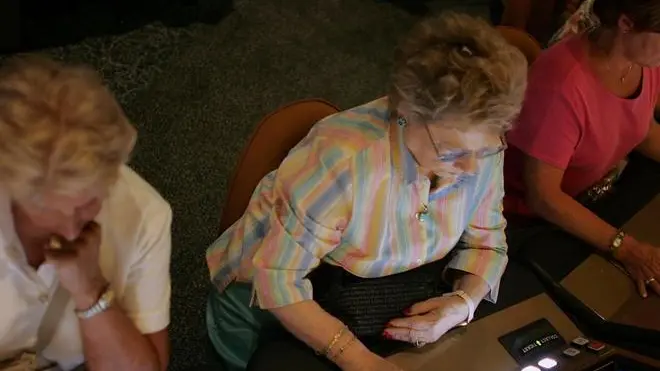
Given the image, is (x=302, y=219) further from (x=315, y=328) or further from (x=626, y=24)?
(x=626, y=24)

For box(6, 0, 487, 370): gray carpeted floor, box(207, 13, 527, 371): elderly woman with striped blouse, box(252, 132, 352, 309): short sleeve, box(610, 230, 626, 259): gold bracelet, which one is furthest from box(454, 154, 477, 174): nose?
box(6, 0, 487, 370): gray carpeted floor

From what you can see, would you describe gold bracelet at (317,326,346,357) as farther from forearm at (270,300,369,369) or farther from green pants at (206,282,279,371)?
green pants at (206,282,279,371)

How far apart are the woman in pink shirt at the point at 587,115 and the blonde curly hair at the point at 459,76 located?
37cm

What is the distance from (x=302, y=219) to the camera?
1403mm

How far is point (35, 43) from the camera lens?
2.81m

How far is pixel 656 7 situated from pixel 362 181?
25.2 inches

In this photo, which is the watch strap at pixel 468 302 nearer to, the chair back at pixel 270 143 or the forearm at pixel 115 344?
the chair back at pixel 270 143

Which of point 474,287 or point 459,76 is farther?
point 474,287

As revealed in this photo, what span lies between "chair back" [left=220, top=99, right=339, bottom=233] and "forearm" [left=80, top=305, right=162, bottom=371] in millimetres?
360

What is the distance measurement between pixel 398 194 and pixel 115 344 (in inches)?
20.1

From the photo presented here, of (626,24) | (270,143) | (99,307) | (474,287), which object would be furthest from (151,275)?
(626,24)

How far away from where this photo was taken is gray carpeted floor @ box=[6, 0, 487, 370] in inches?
92.5

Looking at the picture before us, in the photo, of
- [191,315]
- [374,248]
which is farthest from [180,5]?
[374,248]

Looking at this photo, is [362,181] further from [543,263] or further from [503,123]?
[543,263]
